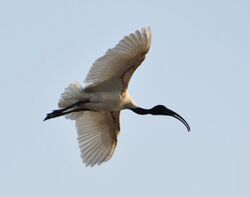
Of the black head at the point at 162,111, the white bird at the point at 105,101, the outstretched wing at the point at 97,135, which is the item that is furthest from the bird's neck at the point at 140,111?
the outstretched wing at the point at 97,135

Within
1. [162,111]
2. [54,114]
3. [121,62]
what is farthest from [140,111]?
[54,114]

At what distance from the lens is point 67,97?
20.0 metres

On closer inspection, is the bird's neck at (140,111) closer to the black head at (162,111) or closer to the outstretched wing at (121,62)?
the black head at (162,111)

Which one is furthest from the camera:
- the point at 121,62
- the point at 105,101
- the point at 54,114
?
the point at 54,114

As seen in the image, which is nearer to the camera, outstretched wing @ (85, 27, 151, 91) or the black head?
outstretched wing @ (85, 27, 151, 91)

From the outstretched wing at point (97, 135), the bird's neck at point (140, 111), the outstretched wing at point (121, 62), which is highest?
the outstretched wing at point (121, 62)

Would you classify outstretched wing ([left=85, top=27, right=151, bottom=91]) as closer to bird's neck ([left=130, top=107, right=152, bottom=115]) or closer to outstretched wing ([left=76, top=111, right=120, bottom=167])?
bird's neck ([left=130, top=107, right=152, bottom=115])

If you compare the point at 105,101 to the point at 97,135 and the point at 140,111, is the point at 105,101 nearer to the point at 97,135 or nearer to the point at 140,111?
the point at 140,111

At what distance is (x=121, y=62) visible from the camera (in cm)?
1920

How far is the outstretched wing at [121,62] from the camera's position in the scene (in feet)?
60.5

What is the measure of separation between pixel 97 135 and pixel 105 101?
1.60 meters

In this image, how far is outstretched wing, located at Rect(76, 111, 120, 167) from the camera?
67.7 ft

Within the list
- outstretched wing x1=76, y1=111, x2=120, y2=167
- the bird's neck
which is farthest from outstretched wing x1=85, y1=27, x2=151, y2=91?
outstretched wing x1=76, y1=111, x2=120, y2=167

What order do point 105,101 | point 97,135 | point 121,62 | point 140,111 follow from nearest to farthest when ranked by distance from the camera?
1. point 121,62
2. point 105,101
3. point 140,111
4. point 97,135
